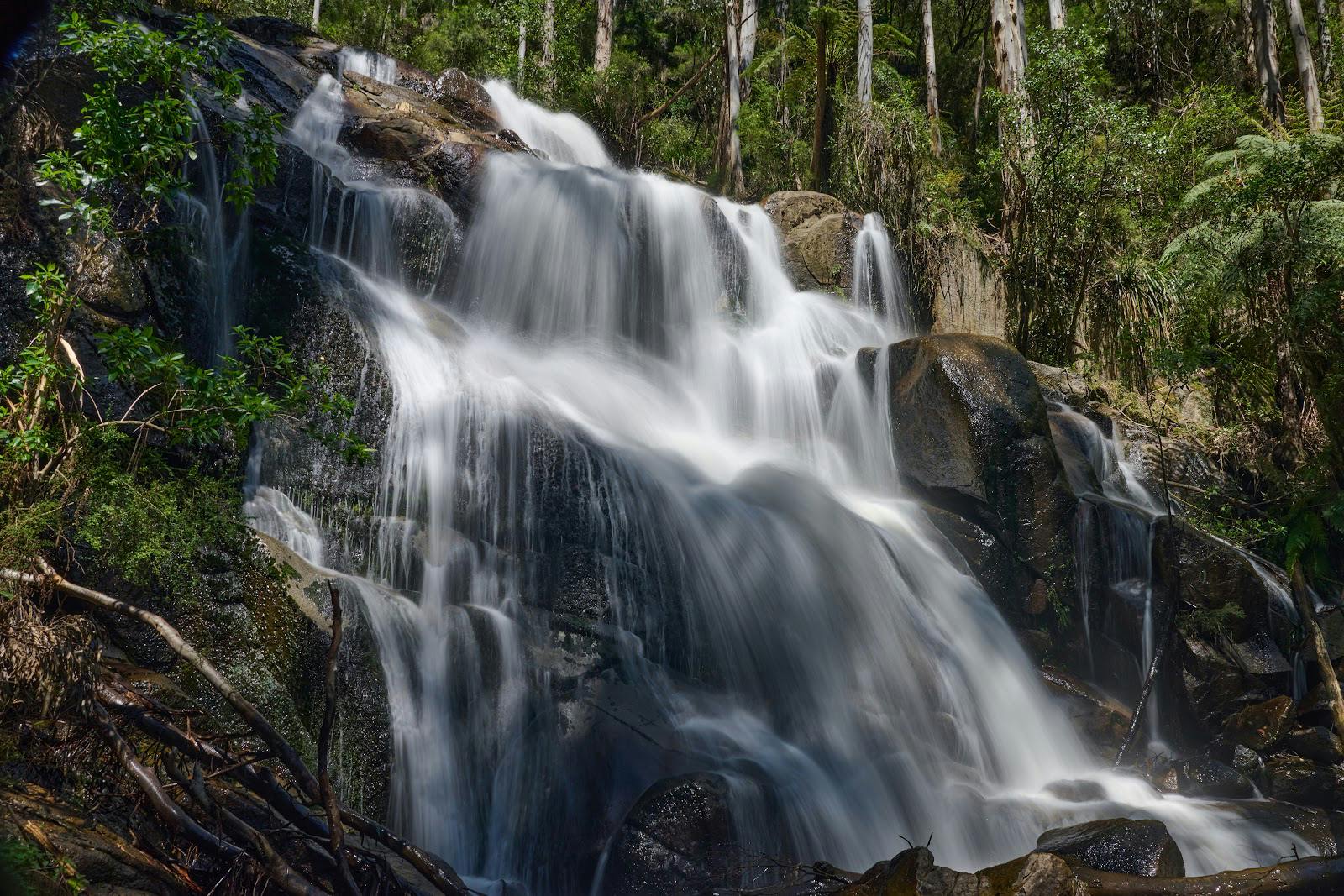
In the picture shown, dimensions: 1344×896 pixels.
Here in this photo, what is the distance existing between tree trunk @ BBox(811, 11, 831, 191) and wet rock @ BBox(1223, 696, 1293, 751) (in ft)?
40.5

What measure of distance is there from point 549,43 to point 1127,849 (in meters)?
22.8

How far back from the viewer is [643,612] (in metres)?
7.48

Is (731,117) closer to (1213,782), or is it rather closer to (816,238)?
Answer: (816,238)

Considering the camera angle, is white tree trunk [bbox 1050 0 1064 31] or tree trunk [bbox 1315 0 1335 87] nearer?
white tree trunk [bbox 1050 0 1064 31]

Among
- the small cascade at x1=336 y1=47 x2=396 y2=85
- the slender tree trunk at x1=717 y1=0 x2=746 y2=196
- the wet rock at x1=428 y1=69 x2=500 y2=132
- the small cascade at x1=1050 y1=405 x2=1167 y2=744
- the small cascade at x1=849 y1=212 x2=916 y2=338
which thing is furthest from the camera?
the slender tree trunk at x1=717 y1=0 x2=746 y2=196

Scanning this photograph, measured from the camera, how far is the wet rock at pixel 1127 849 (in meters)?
5.34

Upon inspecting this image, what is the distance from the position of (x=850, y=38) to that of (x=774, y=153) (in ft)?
8.77

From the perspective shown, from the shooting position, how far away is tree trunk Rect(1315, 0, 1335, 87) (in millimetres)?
19594

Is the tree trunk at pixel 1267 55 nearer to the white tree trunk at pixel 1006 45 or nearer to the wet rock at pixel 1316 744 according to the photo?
the white tree trunk at pixel 1006 45

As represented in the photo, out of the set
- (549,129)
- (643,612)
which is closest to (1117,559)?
(643,612)

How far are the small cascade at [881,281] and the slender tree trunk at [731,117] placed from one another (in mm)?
4874

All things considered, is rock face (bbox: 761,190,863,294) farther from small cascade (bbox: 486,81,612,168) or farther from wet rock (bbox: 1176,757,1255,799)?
wet rock (bbox: 1176,757,1255,799)

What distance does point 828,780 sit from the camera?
677 centimetres

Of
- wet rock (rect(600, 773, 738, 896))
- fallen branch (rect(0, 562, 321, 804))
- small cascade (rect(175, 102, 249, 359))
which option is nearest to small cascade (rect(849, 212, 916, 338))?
small cascade (rect(175, 102, 249, 359))
